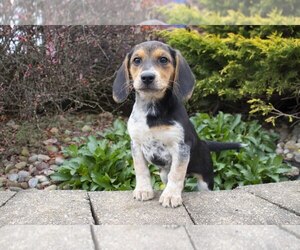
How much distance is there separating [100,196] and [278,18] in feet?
7.18

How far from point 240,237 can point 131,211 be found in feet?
2.67

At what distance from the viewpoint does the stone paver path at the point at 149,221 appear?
2.53m

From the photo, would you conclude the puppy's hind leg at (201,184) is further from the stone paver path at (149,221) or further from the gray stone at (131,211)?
the gray stone at (131,211)

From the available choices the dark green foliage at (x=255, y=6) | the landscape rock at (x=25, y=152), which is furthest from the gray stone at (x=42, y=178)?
the dark green foliage at (x=255, y=6)

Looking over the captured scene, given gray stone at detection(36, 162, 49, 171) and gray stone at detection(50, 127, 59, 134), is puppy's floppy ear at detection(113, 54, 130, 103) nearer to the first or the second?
gray stone at detection(36, 162, 49, 171)

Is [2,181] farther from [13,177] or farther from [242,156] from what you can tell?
[242,156]

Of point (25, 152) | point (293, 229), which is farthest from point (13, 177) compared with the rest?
point (293, 229)

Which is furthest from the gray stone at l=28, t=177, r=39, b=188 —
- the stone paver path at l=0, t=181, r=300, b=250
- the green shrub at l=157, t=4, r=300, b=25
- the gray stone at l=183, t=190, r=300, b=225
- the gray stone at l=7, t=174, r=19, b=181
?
the green shrub at l=157, t=4, r=300, b=25

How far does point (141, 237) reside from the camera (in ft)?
8.54

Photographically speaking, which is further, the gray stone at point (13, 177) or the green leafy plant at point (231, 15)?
the gray stone at point (13, 177)

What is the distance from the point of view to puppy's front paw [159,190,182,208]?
314 centimetres

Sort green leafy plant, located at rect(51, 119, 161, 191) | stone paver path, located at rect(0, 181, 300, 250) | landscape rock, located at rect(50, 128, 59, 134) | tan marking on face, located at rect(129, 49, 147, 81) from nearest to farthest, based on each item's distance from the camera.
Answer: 1. stone paver path, located at rect(0, 181, 300, 250)
2. tan marking on face, located at rect(129, 49, 147, 81)
3. green leafy plant, located at rect(51, 119, 161, 191)
4. landscape rock, located at rect(50, 128, 59, 134)

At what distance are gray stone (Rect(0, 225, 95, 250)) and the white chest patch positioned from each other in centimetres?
88

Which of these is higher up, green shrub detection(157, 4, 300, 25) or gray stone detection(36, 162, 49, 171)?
green shrub detection(157, 4, 300, 25)
